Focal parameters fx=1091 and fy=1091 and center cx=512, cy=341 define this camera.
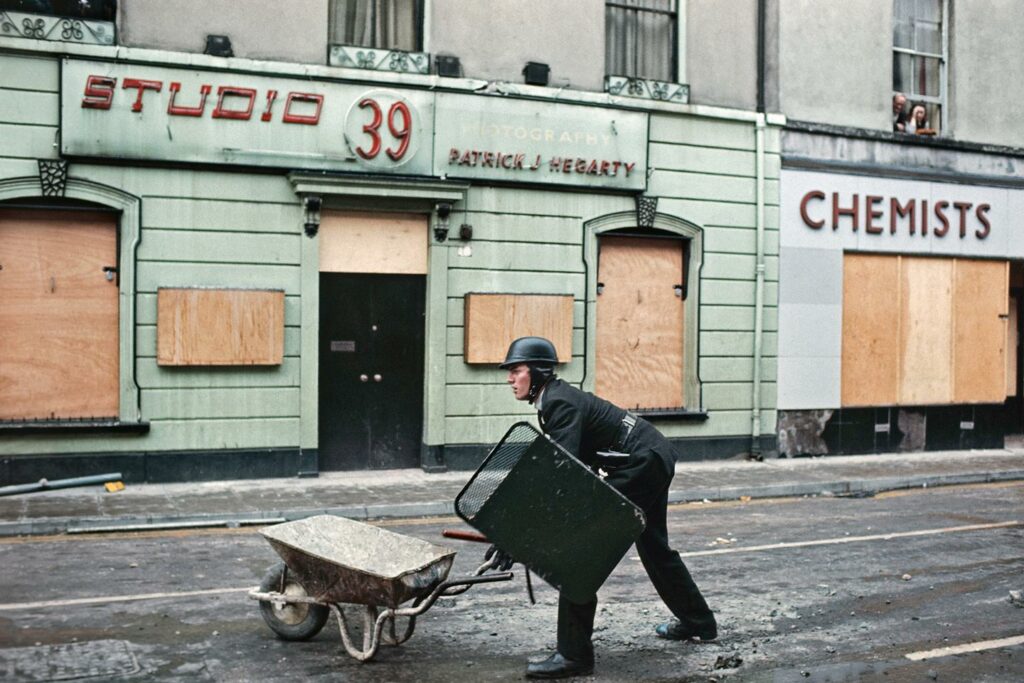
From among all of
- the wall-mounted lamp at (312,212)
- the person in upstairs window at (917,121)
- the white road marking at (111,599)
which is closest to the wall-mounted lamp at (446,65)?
the wall-mounted lamp at (312,212)

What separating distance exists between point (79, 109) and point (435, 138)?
4.30 meters

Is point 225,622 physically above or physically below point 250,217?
below

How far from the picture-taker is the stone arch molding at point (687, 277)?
15.2 m

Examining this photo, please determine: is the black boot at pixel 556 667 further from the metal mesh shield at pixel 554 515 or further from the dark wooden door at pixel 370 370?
the dark wooden door at pixel 370 370

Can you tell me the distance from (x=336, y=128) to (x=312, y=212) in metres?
1.11

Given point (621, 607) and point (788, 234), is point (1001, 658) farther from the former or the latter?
point (788, 234)

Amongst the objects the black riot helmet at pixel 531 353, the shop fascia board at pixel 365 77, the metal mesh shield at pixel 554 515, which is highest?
the shop fascia board at pixel 365 77

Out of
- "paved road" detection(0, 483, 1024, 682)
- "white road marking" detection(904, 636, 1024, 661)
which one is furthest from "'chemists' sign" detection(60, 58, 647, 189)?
"white road marking" detection(904, 636, 1024, 661)

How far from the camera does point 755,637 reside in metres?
6.95

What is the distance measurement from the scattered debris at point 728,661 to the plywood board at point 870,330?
439 inches

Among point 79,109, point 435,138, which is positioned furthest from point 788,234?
point 79,109

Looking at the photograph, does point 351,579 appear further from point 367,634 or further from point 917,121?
point 917,121

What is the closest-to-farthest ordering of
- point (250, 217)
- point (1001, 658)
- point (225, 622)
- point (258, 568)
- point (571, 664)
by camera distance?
point (571, 664) → point (1001, 658) → point (225, 622) → point (258, 568) → point (250, 217)

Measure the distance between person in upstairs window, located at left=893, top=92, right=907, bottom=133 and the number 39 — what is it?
27.6 ft
